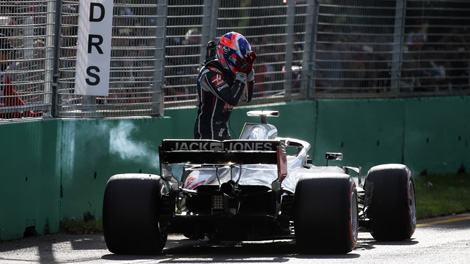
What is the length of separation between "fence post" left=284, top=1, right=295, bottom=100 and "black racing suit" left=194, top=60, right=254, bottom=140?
13.8ft

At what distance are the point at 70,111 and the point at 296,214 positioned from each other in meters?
3.56

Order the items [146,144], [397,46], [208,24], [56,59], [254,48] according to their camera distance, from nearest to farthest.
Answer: [56,59], [146,144], [208,24], [254,48], [397,46]

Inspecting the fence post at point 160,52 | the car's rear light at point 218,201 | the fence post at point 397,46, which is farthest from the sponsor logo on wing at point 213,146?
the fence post at point 397,46

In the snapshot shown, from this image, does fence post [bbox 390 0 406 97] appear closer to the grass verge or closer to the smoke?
the grass verge

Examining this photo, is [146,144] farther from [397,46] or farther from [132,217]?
[397,46]

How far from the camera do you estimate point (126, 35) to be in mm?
12672

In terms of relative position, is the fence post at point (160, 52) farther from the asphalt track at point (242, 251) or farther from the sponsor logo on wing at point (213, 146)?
the sponsor logo on wing at point (213, 146)

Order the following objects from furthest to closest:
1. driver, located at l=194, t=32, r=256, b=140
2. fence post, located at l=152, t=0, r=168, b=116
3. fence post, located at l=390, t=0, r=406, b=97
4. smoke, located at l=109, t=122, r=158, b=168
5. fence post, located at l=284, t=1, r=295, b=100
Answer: fence post, located at l=390, t=0, r=406, b=97 < fence post, located at l=284, t=1, r=295, b=100 < fence post, located at l=152, t=0, r=168, b=116 < smoke, located at l=109, t=122, r=158, b=168 < driver, located at l=194, t=32, r=256, b=140

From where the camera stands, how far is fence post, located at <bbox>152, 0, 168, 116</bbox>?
12998 millimetres

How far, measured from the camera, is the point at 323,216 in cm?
915

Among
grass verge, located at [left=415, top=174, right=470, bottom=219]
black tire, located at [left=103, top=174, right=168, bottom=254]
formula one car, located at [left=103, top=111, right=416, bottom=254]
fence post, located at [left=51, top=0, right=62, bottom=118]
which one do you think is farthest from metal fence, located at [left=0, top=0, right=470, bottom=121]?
formula one car, located at [left=103, top=111, right=416, bottom=254]

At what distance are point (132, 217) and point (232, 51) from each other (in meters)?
2.40

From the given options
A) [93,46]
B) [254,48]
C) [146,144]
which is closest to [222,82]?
[93,46]

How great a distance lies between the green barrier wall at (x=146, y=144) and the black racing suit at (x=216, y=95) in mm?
1252
